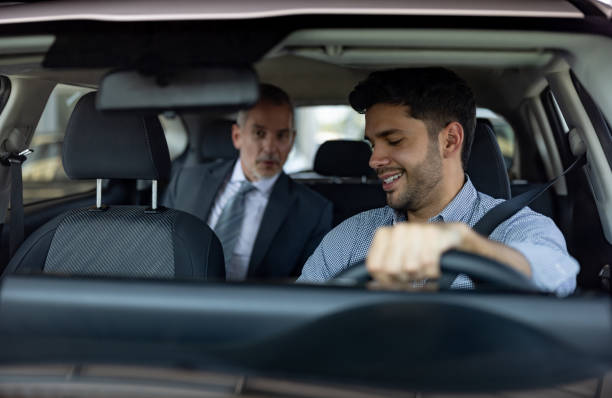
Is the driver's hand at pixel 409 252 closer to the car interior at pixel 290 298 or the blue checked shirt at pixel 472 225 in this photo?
the car interior at pixel 290 298

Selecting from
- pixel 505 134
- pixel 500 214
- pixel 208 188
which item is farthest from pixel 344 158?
pixel 500 214

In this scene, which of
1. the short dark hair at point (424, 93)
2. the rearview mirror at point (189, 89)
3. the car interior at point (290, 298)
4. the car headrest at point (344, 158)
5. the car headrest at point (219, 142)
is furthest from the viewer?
the car headrest at point (219, 142)

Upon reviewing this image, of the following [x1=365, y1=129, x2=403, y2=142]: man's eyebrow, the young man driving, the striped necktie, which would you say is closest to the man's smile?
the young man driving

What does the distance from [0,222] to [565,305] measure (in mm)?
1788

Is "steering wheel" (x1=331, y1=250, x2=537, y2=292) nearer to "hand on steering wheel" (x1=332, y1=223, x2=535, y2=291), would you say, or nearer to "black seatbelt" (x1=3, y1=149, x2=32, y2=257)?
"hand on steering wheel" (x1=332, y1=223, x2=535, y2=291)

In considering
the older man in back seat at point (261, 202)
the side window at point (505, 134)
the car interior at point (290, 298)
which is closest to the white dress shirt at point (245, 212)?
the older man in back seat at point (261, 202)

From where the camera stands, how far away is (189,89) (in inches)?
40.3

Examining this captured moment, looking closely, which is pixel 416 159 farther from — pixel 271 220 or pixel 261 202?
pixel 261 202

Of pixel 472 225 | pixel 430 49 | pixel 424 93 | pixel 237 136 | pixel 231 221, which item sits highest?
pixel 430 49

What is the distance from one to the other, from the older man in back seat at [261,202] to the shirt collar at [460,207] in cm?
91

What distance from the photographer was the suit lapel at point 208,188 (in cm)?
276

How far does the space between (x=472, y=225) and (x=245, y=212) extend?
124cm

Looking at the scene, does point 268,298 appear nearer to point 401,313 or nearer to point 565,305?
point 401,313

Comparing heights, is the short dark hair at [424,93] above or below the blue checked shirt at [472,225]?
above
